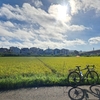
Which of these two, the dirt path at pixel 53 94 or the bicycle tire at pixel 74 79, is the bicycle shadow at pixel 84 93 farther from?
the bicycle tire at pixel 74 79

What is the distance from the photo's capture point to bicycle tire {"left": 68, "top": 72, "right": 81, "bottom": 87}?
6896mm

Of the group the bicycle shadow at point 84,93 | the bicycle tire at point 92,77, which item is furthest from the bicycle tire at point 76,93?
the bicycle tire at point 92,77

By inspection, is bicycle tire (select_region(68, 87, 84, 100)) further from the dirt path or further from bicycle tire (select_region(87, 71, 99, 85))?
bicycle tire (select_region(87, 71, 99, 85))

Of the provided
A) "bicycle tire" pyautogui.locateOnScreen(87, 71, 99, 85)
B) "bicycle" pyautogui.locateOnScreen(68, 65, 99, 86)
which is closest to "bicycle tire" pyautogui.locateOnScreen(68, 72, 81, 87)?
"bicycle" pyautogui.locateOnScreen(68, 65, 99, 86)

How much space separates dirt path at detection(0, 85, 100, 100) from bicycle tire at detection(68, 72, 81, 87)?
0.65 metres

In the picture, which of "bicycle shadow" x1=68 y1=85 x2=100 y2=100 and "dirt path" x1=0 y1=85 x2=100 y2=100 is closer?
Answer: "dirt path" x1=0 y1=85 x2=100 y2=100

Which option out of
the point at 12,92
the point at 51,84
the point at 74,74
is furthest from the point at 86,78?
the point at 12,92

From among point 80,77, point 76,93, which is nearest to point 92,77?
point 80,77

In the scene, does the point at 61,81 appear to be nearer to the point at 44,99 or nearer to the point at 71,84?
the point at 71,84

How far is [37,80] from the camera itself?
675cm

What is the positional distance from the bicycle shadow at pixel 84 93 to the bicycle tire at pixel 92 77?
62 centimetres

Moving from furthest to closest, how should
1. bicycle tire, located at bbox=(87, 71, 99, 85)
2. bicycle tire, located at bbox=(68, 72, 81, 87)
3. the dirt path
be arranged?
bicycle tire, located at bbox=(87, 71, 99, 85), bicycle tire, located at bbox=(68, 72, 81, 87), the dirt path

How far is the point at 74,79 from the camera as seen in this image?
7.02 metres

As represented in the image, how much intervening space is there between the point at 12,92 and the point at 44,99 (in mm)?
1531
